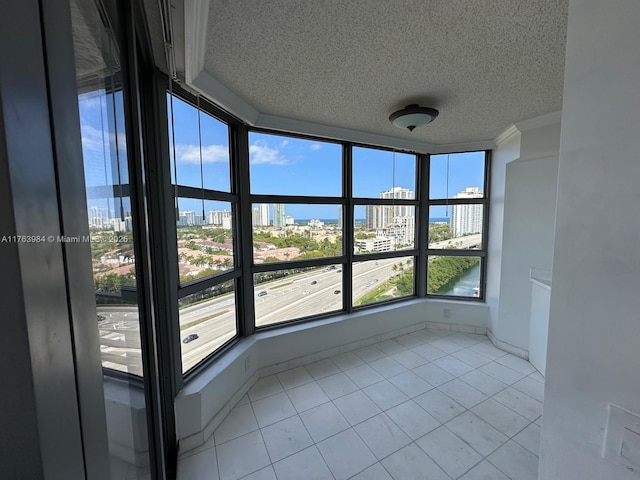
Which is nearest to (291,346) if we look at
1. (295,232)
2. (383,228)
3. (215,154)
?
(295,232)

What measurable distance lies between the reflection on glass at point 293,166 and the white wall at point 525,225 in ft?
6.42

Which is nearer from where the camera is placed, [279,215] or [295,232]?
[279,215]

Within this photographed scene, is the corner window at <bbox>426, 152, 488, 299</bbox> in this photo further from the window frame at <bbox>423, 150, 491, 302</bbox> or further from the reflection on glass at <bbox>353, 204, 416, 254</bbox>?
the reflection on glass at <bbox>353, 204, 416, 254</bbox>

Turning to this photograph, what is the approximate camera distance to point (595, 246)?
0.69 metres

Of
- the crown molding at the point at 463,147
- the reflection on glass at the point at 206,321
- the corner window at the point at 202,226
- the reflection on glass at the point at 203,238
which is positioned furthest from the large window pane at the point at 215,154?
the crown molding at the point at 463,147

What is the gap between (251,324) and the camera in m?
2.47

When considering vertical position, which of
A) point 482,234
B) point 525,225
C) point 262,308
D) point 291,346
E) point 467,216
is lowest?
point 291,346

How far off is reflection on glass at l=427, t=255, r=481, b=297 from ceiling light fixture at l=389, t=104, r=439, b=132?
2039 mm

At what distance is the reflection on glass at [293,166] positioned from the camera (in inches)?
94.4

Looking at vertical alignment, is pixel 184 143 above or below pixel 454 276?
above

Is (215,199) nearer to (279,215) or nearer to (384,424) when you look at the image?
(279,215)

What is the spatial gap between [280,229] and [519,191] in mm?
2668

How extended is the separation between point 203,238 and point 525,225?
3263 millimetres

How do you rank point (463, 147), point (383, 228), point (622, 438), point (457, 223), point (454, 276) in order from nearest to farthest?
point (622, 438) → point (463, 147) → point (383, 228) → point (457, 223) → point (454, 276)
